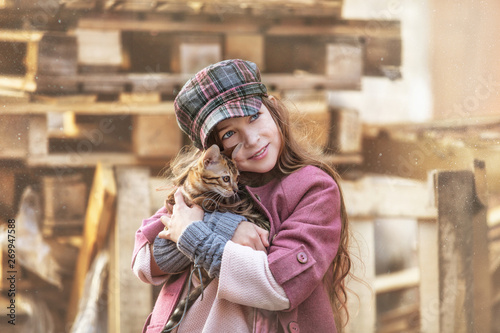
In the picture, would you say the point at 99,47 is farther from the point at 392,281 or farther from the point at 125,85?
the point at 392,281

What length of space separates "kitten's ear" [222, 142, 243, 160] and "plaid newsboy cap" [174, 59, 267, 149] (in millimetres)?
81

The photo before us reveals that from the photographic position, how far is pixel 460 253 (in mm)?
3234

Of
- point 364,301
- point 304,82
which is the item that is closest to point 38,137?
point 304,82

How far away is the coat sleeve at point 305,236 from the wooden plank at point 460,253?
5.56 feet

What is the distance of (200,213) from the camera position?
1.70 meters

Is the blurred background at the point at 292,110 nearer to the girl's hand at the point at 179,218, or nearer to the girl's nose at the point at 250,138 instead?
the girl's nose at the point at 250,138

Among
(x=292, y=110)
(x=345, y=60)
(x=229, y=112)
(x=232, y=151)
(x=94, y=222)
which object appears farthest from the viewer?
(x=345, y=60)

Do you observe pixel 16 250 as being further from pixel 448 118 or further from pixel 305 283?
pixel 448 118

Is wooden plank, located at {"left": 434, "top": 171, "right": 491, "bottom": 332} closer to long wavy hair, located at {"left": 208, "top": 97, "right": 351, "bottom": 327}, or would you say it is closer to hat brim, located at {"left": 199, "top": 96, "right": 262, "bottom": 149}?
long wavy hair, located at {"left": 208, "top": 97, "right": 351, "bottom": 327}

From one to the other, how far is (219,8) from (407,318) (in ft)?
7.62

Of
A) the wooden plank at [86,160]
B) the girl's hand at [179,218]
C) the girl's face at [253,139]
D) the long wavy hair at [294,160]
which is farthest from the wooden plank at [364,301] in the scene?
the girl's hand at [179,218]

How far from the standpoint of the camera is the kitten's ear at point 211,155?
66.1 inches

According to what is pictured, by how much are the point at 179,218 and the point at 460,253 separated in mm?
2196

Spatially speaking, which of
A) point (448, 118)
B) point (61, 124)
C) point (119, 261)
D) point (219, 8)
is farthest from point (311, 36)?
point (119, 261)
